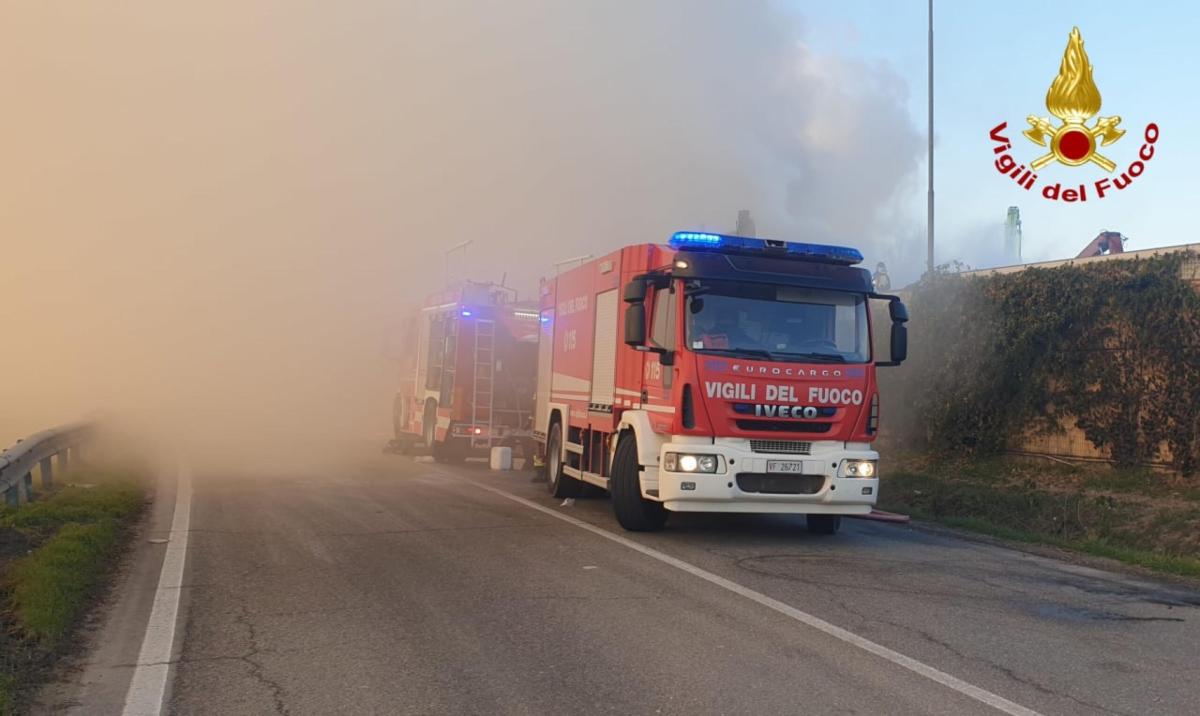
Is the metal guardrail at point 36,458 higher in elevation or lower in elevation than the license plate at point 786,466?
lower

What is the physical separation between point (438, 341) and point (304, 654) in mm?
14750

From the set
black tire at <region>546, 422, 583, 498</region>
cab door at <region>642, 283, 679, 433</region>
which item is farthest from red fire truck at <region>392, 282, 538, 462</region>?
cab door at <region>642, 283, 679, 433</region>

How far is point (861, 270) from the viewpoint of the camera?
10.3 m

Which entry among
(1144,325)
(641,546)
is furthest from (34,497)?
(1144,325)

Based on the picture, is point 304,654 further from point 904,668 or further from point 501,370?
point 501,370

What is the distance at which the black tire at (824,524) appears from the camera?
1088 cm

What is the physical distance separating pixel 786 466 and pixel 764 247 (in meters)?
2.19

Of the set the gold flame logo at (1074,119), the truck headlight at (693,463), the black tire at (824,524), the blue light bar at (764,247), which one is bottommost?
the black tire at (824,524)

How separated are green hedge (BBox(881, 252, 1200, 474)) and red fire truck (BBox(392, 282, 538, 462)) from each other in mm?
6733

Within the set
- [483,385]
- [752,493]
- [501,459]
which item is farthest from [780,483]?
[483,385]

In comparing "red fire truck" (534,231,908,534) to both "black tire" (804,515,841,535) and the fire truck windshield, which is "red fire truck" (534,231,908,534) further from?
"black tire" (804,515,841,535)

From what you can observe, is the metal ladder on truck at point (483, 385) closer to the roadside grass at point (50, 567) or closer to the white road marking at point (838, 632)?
the roadside grass at point (50, 567)

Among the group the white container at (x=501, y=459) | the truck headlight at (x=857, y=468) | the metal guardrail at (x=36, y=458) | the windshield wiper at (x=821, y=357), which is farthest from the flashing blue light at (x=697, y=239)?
the white container at (x=501, y=459)

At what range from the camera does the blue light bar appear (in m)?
9.93
